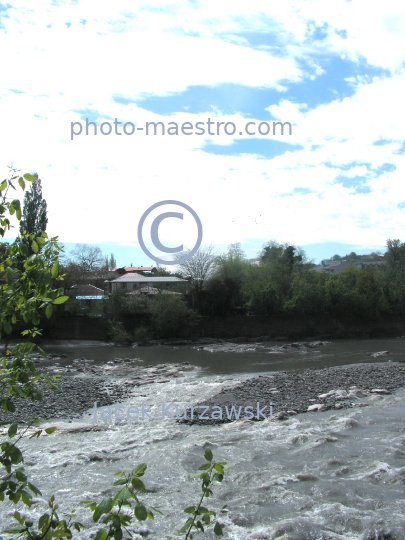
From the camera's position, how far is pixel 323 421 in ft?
42.2

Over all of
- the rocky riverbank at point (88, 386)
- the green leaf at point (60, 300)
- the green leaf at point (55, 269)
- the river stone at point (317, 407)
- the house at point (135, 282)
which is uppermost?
the green leaf at point (55, 269)

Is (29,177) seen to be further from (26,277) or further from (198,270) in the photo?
(198,270)

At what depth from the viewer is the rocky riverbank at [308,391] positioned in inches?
564

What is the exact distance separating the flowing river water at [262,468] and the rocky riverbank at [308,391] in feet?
1.86

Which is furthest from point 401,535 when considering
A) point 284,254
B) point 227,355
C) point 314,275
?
point 284,254

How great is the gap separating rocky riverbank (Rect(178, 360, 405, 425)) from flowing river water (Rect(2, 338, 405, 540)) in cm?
57

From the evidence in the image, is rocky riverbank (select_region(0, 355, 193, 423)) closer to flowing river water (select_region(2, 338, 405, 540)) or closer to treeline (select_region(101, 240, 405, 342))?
flowing river water (select_region(2, 338, 405, 540))

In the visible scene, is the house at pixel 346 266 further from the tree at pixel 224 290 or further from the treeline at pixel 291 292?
the tree at pixel 224 290

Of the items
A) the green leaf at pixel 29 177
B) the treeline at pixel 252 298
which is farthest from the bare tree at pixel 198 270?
the green leaf at pixel 29 177

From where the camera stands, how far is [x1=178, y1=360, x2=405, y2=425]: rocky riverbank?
14.3 meters

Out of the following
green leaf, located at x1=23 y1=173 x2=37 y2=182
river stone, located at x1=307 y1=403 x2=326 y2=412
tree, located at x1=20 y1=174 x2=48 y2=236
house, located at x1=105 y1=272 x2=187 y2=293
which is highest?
tree, located at x1=20 y1=174 x2=48 y2=236

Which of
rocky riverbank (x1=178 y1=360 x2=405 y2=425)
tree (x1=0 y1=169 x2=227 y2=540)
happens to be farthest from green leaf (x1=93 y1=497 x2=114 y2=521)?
rocky riverbank (x1=178 y1=360 x2=405 y2=425)

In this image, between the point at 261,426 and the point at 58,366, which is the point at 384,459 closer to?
the point at 261,426

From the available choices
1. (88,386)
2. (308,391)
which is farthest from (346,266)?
(88,386)
